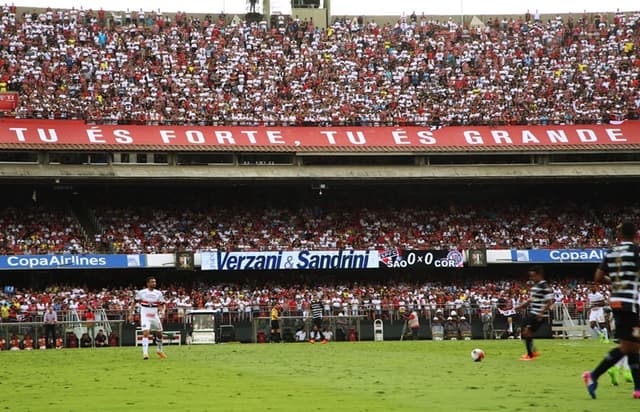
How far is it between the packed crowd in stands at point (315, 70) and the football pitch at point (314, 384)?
33.7 metres

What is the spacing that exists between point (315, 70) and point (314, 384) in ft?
159

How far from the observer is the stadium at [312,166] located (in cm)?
5431

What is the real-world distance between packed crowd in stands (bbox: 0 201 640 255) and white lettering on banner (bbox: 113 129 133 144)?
487 centimetres

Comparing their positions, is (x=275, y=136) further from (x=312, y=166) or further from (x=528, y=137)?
(x=528, y=137)

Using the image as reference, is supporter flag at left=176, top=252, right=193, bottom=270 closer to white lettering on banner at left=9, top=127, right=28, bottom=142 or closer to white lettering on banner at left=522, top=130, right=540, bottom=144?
white lettering on banner at left=9, top=127, right=28, bottom=142

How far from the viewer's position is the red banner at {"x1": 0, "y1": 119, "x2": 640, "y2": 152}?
56.2m

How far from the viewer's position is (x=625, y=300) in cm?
1314

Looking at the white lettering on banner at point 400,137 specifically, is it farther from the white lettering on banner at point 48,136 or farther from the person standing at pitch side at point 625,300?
the person standing at pitch side at point 625,300

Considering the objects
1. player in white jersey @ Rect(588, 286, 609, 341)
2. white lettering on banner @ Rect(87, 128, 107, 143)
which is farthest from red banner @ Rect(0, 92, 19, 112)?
player in white jersey @ Rect(588, 286, 609, 341)

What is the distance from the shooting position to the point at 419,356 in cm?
2730

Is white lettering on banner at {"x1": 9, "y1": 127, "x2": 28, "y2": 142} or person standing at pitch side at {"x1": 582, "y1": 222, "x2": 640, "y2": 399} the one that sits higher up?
white lettering on banner at {"x1": 9, "y1": 127, "x2": 28, "y2": 142}

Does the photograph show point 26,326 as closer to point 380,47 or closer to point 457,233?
point 457,233

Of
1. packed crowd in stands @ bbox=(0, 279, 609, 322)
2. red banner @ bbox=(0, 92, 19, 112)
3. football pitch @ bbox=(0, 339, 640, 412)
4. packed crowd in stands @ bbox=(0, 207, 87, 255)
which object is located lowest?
football pitch @ bbox=(0, 339, 640, 412)

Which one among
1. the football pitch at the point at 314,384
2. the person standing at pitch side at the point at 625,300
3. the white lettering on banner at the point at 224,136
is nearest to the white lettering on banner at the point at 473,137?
the white lettering on banner at the point at 224,136
